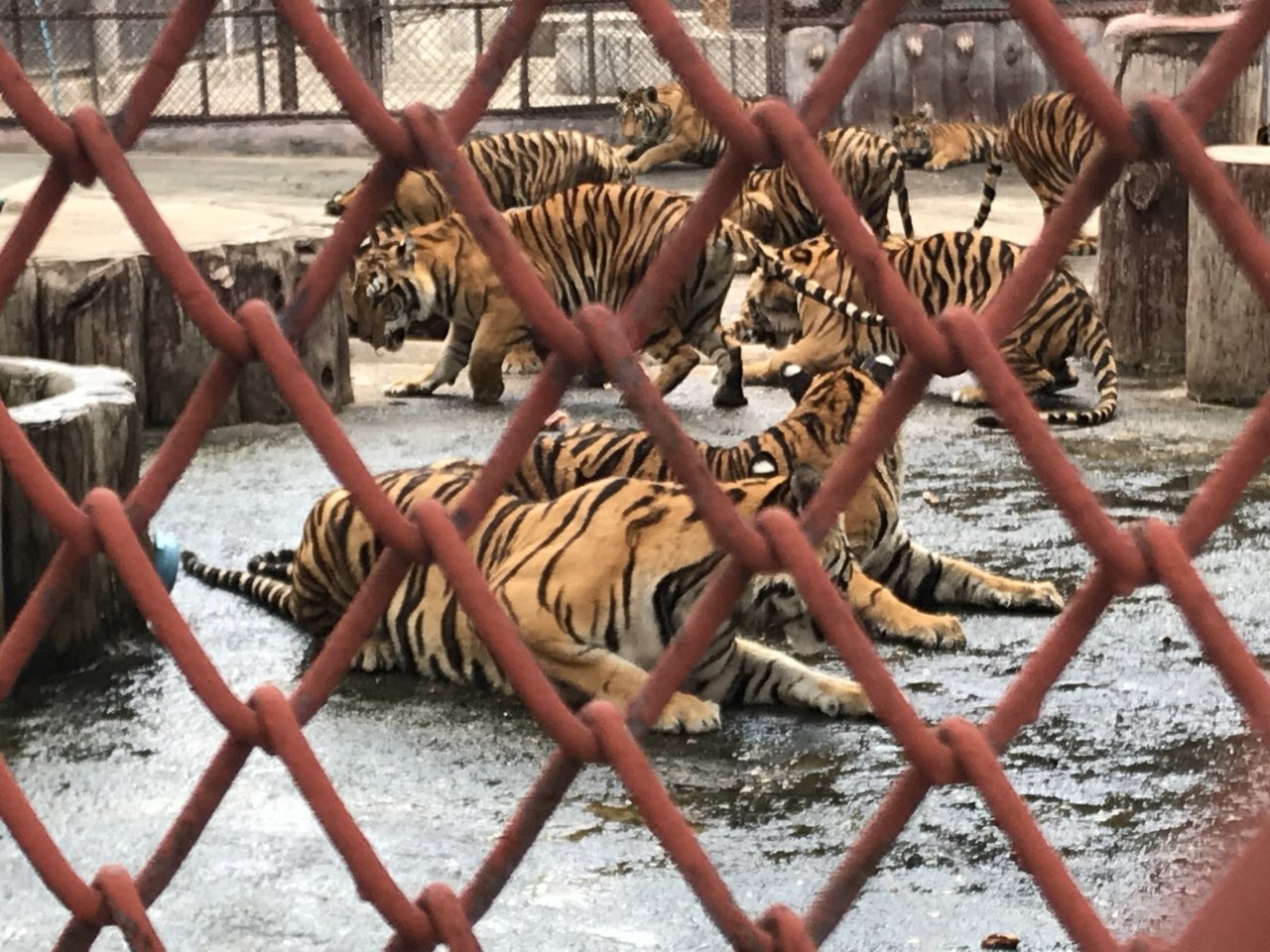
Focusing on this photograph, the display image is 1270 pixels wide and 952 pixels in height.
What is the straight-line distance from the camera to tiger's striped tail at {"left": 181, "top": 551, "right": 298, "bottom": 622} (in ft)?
14.8

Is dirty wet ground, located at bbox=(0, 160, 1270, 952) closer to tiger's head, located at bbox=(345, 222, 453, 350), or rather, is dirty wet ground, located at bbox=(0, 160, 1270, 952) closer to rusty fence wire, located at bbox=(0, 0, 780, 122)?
tiger's head, located at bbox=(345, 222, 453, 350)

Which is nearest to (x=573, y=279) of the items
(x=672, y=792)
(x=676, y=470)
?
(x=672, y=792)

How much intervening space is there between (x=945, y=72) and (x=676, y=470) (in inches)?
531

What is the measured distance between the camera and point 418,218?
31.9ft

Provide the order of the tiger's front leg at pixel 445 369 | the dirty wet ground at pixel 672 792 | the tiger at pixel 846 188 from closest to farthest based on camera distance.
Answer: the dirty wet ground at pixel 672 792
the tiger's front leg at pixel 445 369
the tiger at pixel 846 188

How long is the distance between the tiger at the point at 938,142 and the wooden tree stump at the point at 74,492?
993cm

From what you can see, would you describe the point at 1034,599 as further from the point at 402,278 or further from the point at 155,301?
the point at 402,278

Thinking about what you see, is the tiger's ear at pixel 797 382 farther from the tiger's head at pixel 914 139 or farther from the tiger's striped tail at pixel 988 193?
the tiger's head at pixel 914 139

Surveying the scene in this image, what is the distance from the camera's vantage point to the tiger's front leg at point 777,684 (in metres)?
3.72

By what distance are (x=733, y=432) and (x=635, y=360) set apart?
5.36 m

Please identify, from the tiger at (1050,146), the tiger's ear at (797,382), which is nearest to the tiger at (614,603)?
the tiger's ear at (797,382)

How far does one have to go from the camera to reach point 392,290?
739 centimetres

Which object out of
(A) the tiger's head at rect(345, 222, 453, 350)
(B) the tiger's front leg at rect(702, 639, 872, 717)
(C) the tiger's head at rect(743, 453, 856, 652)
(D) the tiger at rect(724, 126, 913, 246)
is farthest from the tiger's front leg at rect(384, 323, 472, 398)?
(B) the tiger's front leg at rect(702, 639, 872, 717)

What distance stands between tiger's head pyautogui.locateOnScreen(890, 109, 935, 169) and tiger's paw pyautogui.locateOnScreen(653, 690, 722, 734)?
10.4m
